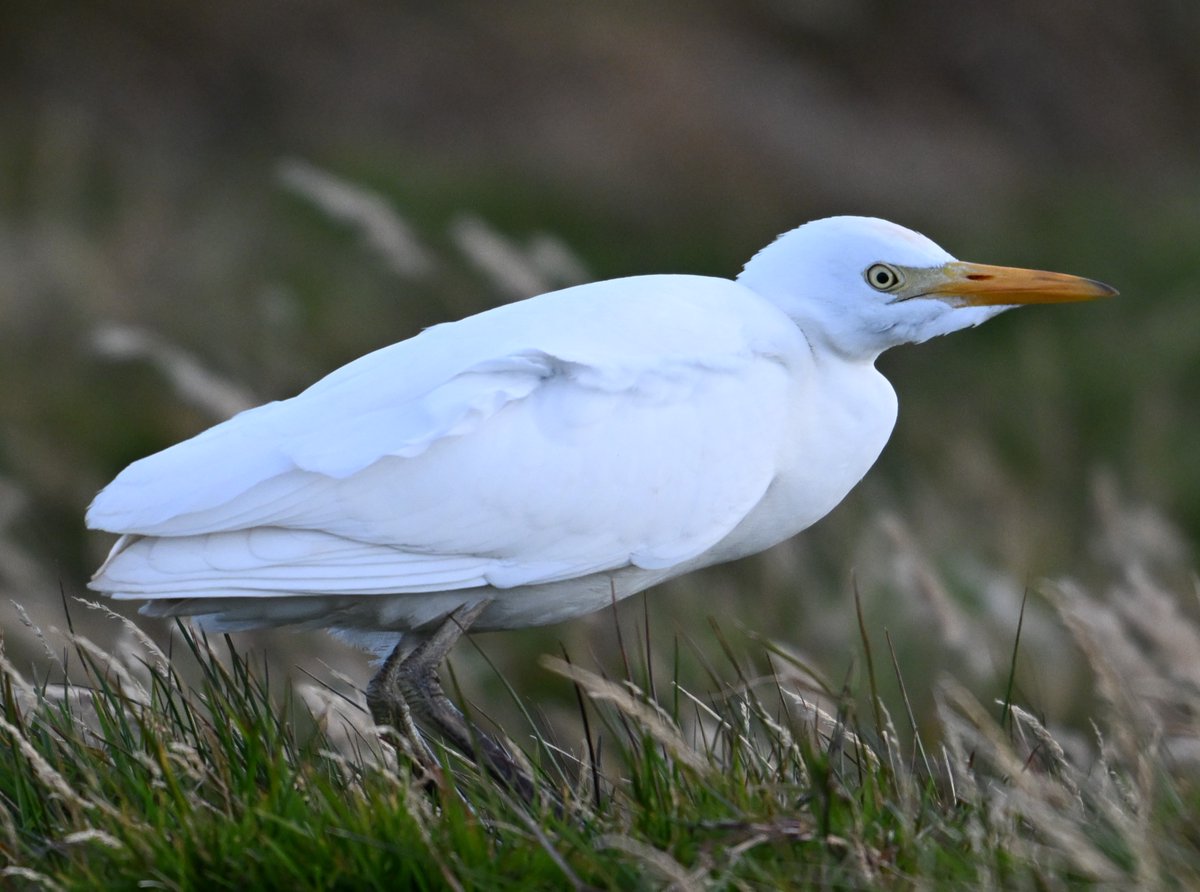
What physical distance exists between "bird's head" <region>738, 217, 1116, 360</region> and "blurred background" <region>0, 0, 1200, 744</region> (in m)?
0.71

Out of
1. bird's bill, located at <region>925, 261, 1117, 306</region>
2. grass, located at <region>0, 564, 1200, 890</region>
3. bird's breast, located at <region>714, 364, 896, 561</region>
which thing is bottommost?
grass, located at <region>0, 564, 1200, 890</region>

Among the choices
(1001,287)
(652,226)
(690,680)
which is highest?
(652,226)

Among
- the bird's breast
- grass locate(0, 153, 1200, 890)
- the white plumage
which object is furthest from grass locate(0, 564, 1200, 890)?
the bird's breast

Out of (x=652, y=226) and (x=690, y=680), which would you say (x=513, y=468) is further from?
(x=652, y=226)

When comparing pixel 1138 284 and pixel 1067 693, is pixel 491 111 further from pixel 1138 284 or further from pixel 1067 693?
pixel 1067 693

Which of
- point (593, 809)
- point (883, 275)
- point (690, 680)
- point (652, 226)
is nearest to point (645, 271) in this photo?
point (652, 226)

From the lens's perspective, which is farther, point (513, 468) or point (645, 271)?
point (645, 271)

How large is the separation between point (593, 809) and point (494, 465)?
0.82 m

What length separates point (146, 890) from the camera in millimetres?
2836

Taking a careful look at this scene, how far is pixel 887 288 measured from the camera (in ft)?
12.8

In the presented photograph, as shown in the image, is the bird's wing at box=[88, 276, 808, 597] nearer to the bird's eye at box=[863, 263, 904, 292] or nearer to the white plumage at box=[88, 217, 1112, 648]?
the white plumage at box=[88, 217, 1112, 648]

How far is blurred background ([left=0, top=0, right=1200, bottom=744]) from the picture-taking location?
6.88 meters

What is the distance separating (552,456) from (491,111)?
1335cm

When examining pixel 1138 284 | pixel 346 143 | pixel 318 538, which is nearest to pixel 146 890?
pixel 318 538
